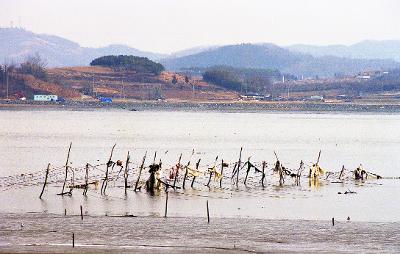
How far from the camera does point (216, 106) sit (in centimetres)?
18625

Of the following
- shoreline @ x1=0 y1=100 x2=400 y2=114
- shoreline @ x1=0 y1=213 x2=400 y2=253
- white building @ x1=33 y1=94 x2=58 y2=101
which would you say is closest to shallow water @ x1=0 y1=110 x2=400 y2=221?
shoreline @ x1=0 y1=213 x2=400 y2=253

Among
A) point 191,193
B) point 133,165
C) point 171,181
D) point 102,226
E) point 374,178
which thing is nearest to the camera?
point 102,226

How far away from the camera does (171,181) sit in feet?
147

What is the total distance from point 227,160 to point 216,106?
406 feet

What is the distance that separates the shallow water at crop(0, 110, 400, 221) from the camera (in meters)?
36.2

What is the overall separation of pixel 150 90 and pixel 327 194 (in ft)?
517

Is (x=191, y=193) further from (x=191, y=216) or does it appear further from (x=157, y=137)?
(x=157, y=137)

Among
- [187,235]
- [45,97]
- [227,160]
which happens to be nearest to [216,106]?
[45,97]

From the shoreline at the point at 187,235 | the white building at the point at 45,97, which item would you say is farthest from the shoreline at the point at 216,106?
the shoreline at the point at 187,235

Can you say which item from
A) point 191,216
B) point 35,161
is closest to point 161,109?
point 35,161

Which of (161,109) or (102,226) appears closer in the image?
(102,226)

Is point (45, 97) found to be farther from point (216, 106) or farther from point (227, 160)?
point (227, 160)

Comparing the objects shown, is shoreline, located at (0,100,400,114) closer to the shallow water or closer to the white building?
the white building

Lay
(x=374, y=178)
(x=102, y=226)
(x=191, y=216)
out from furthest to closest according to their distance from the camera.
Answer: (x=374, y=178) → (x=191, y=216) → (x=102, y=226)
